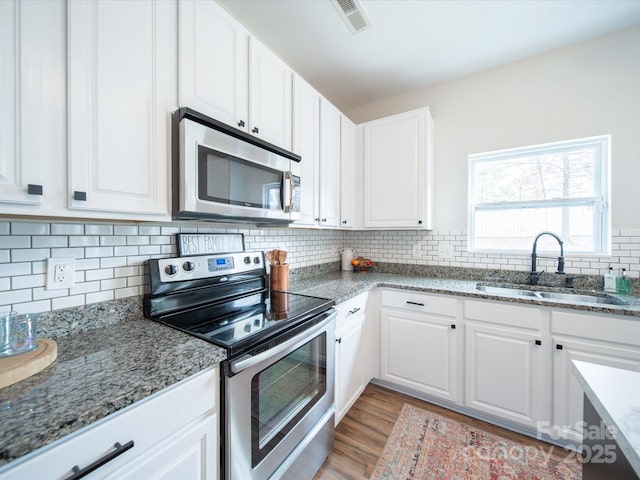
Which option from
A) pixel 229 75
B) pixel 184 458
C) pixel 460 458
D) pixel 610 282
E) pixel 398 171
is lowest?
pixel 460 458

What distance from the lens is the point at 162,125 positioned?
3.51ft

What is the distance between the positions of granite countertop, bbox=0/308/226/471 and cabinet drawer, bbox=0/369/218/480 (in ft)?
0.13

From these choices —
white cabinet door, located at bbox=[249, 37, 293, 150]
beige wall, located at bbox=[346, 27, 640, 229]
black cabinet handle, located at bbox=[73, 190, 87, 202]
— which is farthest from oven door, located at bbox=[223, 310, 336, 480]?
beige wall, located at bbox=[346, 27, 640, 229]

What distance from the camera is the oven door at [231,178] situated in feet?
3.54

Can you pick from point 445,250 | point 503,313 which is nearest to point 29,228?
point 503,313

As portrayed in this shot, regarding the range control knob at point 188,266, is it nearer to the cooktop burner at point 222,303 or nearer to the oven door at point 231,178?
the cooktop burner at point 222,303

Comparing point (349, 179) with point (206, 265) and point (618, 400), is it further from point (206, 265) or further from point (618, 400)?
point (618, 400)

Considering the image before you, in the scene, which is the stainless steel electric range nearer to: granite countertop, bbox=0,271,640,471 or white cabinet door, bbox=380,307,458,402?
granite countertop, bbox=0,271,640,471

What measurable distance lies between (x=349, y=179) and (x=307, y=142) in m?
0.73

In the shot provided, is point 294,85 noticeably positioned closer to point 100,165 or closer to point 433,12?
point 433,12

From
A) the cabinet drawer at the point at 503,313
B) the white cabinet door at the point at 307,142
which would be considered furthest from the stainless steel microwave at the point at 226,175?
the cabinet drawer at the point at 503,313

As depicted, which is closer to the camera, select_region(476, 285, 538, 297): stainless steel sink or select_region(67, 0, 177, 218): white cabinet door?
select_region(67, 0, 177, 218): white cabinet door

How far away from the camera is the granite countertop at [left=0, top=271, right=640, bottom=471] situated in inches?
21.3

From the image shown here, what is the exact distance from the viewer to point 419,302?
201 cm
